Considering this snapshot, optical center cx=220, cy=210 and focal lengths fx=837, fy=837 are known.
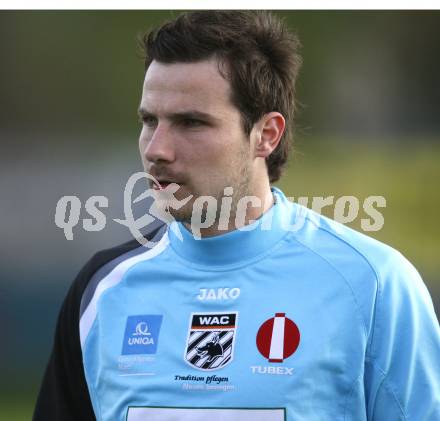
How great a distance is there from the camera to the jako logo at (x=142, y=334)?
1903 mm

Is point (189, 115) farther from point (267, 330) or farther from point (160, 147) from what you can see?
point (267, 330)

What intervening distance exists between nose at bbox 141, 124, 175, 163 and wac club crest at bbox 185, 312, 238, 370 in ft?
1.19

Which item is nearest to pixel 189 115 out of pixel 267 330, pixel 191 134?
pixel 191 134

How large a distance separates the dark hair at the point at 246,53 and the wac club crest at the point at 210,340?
1.55ft

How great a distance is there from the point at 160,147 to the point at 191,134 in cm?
8

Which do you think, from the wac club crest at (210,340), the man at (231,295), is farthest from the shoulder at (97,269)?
the wac club crest at (210,340)

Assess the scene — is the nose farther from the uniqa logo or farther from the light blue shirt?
the uniqa logo

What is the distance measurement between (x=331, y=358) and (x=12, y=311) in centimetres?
353

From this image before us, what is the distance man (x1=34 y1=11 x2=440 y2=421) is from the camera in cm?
174

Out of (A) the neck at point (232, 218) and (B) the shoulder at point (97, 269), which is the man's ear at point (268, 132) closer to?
(A) the neck at point (232, 218)

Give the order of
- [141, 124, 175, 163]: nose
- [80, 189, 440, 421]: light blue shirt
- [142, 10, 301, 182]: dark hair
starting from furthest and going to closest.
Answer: [142, 10, 301, 182]: dark hair
[141, 124, 175, 163]: nose
[80, 189, 440, 421]: light blue shirt

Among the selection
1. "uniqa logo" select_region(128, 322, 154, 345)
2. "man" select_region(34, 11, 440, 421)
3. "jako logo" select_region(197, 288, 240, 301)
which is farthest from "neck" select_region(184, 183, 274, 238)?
"uniqa logo" select_region(128, 322, 154, 345)

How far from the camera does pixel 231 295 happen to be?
1901mm
